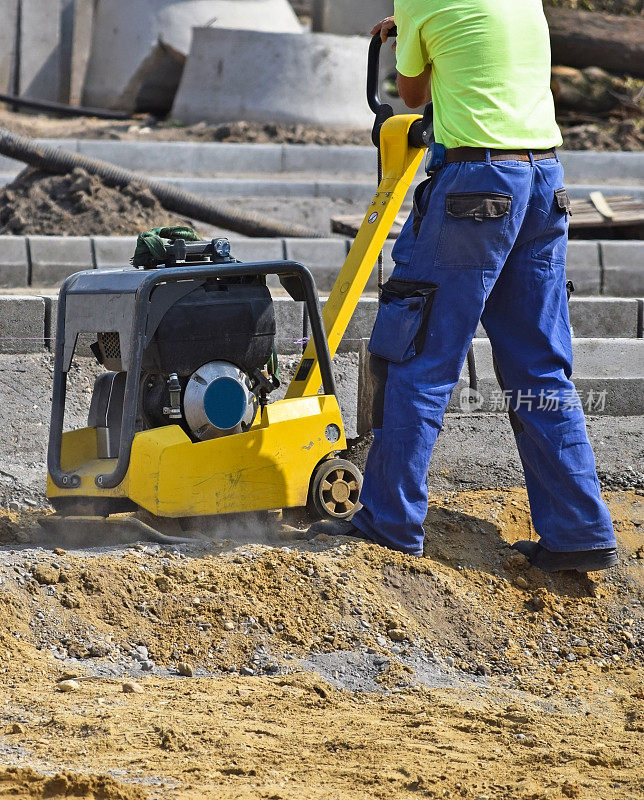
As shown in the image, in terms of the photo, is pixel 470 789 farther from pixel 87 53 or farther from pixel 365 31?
pixel 87 53

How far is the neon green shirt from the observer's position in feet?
11.2

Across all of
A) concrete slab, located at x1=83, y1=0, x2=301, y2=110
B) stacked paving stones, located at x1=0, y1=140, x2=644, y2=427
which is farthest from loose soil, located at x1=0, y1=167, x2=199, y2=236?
concrete slab, located at x1=83, y1=0, x2=301, y2=110

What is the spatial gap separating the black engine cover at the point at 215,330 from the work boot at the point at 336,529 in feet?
1.88

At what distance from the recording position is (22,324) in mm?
5203

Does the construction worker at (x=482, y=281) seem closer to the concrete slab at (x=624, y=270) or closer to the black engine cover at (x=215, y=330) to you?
the black engine cover at (x=215, y=330)

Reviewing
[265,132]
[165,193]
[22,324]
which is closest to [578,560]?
[22,324]

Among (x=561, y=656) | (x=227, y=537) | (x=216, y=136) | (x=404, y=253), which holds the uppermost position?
(x=216, y=136)

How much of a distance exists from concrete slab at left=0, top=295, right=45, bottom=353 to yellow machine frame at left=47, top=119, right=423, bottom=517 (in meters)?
1.47

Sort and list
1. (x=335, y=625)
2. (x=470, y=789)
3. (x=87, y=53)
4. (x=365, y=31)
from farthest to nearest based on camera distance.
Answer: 1. (x=87, y=53)
2. (x=365, y=31)
3. (x=335, y=625)
4. (x=470, y=789)

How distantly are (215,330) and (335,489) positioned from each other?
69cm

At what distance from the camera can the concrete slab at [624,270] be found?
7.54 m

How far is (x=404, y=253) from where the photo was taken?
354 cm

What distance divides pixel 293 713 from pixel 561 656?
3.64ft

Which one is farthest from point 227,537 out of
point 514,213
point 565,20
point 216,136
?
point 565,20
